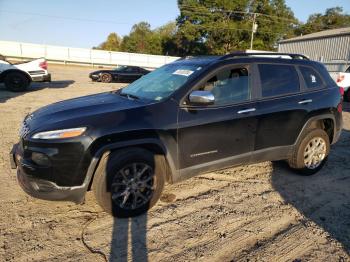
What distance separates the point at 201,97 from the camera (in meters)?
3.56

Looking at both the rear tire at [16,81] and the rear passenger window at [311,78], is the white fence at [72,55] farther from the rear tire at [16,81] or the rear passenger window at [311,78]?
the rear passenger window at [311,78]

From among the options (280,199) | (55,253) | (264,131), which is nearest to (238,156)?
(264,131)

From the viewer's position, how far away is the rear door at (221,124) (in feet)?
12.0


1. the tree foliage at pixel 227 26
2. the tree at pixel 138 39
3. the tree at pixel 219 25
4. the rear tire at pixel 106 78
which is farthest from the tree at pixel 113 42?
the rear tire at pixel 106 78

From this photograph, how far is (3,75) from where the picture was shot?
1285 centimetres

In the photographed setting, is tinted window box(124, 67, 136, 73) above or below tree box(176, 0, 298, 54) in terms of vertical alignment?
below

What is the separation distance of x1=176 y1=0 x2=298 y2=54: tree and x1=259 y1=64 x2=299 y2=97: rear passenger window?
4996cm

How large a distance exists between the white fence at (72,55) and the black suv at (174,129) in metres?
35.6

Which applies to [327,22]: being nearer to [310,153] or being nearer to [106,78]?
[106,78]

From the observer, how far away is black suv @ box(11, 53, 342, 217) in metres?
3.20

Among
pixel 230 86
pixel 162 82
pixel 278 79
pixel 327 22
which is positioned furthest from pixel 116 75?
pixel 327 22

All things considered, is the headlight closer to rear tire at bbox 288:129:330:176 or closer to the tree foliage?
rear tire at bbox 288:129:330:176

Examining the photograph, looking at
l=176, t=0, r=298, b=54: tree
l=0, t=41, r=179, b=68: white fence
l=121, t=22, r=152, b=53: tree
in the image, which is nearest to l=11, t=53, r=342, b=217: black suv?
l=0, t=41, r=179, b=68: white fence

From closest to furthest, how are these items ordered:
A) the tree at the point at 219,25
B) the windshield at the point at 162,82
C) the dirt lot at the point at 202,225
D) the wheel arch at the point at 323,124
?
the dirt lot at the point at 202,225 < the windshield at the point at 162,82 < the wheel arch at the point at 323,124 < the tree at the point at 219,25
